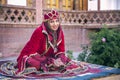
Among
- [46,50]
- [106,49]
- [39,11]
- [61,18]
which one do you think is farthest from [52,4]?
[46,50]

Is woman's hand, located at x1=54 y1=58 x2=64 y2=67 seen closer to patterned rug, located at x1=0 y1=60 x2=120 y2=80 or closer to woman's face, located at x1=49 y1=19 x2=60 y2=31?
patterned rug, located at x1=0 y1=60 x2=120 y2=80

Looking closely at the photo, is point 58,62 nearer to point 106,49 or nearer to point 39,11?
point 106,49

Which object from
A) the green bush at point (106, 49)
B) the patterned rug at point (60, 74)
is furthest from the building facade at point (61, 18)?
the patterned rug at point (60, 74)

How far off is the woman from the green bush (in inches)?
62.2

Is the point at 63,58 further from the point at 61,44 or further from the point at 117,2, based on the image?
the point at 117,2

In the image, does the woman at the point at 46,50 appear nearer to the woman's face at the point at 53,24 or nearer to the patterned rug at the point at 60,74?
the woman's face at the point at 53,24

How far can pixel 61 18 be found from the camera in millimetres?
12914

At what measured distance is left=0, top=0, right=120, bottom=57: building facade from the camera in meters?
10.8

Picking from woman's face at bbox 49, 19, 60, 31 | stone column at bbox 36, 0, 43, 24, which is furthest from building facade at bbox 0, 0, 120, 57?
woman's face at bbox 49, 19, 60, 31

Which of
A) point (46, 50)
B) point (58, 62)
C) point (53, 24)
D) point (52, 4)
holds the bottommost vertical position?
point (58, 62)

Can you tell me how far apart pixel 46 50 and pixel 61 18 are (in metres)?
6.57

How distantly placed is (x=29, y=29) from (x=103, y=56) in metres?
4.47

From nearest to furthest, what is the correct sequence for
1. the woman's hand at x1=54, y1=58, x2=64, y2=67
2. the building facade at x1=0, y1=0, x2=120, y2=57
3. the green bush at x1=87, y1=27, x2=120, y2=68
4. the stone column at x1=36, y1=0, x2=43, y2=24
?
the woman's hand at x1=54, y1=58, x2=64, y2=67
the green bush at x1=87, y1=27, x2=120, y2=68
the building facade at x1=0, y1=0, x2=120, y2=57
the stone column at x1=36, y1=0, x2=43, y2=24

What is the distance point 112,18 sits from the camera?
535 inches
